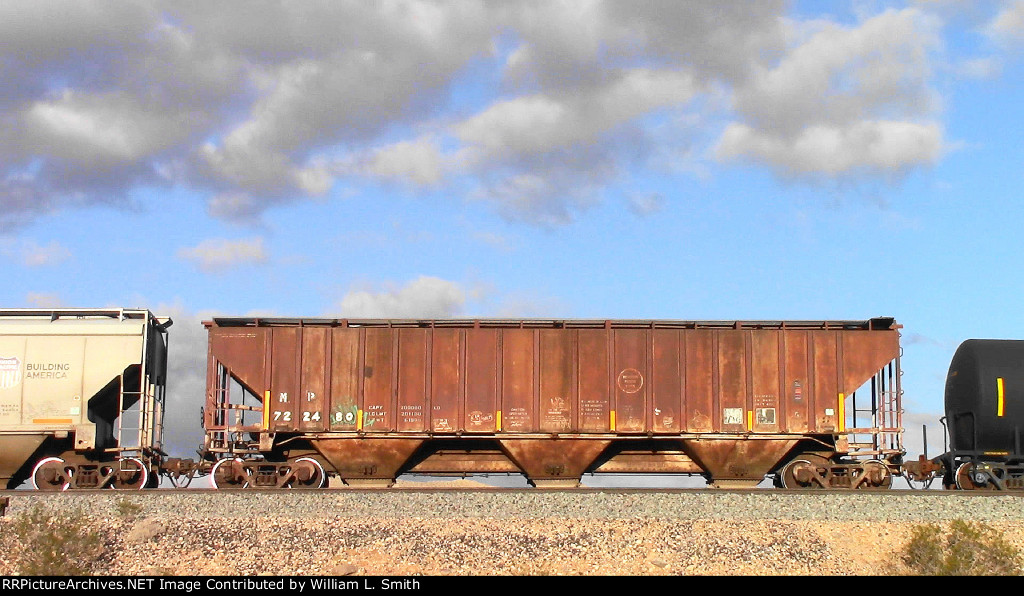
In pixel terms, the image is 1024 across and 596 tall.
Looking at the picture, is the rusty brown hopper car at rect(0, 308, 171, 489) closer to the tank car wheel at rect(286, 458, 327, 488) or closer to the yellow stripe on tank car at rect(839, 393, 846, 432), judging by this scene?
the tank car wheel at rect(286, 458, 327, 488)

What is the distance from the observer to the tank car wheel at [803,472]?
61.6 feet

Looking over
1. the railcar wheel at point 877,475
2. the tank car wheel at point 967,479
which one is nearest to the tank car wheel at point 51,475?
the railcar wheel at point 877,475

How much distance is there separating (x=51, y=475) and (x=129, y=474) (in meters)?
1.53

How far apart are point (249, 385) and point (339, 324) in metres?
2.25

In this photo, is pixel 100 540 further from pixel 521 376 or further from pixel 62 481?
pixel 521 376

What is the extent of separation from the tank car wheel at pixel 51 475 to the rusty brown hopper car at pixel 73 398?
20mm

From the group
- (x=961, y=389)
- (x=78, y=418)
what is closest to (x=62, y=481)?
(x=78, y=418)

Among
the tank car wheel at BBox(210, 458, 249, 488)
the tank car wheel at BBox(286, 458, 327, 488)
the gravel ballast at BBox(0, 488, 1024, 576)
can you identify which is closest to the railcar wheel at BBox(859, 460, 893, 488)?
the gravel ballast at BBox(0, 488, 1024, 576)

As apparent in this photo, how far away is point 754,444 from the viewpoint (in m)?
18.8

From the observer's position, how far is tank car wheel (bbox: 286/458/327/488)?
1853 centimetres

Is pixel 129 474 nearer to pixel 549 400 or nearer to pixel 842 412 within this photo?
pixel 549 400

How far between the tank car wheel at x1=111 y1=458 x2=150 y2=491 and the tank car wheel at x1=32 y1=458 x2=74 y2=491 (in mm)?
934
